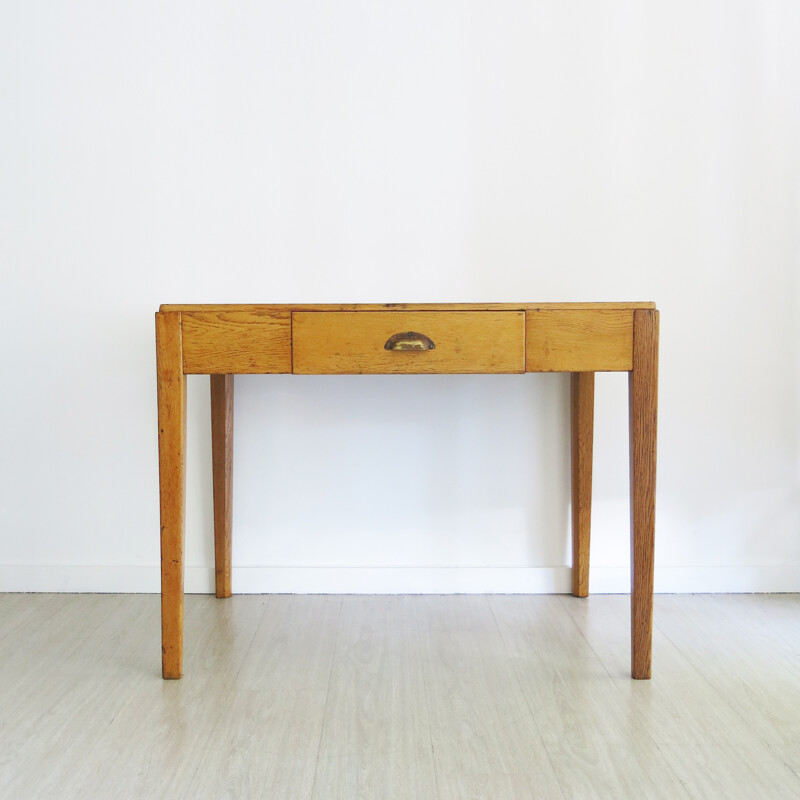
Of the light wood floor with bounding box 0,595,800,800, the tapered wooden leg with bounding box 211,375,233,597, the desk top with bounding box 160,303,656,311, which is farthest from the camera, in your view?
the tapered wooden leg with bounding box 211,375,233,597

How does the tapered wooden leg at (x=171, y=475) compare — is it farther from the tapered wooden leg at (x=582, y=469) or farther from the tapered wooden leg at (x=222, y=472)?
the tapered wooden leg at (x=582, y=469)

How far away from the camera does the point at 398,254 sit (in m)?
1.87

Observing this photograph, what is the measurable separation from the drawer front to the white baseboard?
2.33 ft

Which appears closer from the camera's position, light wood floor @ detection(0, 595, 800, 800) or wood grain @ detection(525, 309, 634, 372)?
light wood floor @ detection(0, 595, 800, 800)

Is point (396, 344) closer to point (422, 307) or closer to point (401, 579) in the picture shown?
point (422, 307)

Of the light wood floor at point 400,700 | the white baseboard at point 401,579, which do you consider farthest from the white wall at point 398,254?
the light wood floor at point 400,700

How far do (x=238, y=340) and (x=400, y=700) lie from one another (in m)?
0.70

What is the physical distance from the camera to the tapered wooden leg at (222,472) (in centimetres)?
181

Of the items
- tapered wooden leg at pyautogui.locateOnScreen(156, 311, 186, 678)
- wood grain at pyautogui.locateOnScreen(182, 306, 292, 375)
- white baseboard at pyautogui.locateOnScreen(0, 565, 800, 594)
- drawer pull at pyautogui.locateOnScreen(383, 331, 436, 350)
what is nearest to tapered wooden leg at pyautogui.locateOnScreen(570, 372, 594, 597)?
white baseboard at pyautogui.locateOnScreen(0, 565, 800, 594)

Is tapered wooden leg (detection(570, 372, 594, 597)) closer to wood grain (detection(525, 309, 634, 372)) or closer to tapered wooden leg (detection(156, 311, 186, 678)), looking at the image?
wood grain (detection(525, 309, 634, 372))

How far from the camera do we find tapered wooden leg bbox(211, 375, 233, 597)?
5.94 feet

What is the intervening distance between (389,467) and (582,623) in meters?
0.58

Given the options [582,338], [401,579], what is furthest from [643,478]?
[401,579]

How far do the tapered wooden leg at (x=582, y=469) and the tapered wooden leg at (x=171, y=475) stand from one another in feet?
3.04
